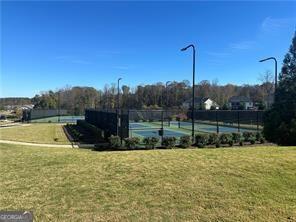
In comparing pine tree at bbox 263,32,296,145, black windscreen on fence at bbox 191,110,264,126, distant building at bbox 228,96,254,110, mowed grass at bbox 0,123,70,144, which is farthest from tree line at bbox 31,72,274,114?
pine tree at bbox 263,32,296,145

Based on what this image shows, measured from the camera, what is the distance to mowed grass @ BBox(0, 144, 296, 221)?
17.0 feet

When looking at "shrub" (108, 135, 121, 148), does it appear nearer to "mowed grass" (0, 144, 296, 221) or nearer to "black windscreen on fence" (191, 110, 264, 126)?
"black windscreen on fence" (191, 110, 264, 126)

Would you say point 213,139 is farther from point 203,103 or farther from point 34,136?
point 203,103

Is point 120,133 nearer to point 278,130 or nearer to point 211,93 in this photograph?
point 278,130

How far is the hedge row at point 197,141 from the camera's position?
19.7 metres

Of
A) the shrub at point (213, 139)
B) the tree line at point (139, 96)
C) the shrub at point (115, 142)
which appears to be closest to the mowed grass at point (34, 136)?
the shrub at point (115, 142)

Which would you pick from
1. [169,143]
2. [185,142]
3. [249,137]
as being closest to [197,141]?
[185,142]

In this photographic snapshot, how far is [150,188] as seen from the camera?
20.0 feet

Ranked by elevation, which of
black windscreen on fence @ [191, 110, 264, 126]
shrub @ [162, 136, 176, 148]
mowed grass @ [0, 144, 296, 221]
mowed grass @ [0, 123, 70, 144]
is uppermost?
black windscreen on fence @ [191, 110, 264, 126]

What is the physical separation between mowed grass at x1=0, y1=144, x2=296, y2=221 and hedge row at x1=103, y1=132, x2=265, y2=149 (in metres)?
11.3

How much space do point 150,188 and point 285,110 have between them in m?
7.29

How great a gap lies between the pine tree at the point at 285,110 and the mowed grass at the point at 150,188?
2997 millimetres

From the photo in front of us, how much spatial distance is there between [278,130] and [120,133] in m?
12.2

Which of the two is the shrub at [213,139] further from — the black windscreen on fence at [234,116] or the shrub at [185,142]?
the black windscreen on fence at [234,116]
